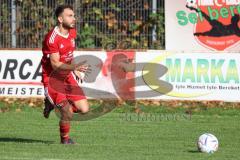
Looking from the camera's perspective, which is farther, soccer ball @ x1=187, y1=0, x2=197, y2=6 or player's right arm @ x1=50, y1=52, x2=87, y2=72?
soccer ball @ x1=187, y1=0, x2=197, y2=6

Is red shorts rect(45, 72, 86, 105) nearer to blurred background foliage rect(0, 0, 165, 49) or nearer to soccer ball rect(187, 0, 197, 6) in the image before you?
soccer ball rect(187, 0, 197, 6)

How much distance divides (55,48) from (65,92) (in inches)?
29.9

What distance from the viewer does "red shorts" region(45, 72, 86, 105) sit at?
1284cm

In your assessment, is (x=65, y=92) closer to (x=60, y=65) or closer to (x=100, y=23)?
(x=60, y=65)

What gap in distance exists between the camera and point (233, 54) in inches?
751

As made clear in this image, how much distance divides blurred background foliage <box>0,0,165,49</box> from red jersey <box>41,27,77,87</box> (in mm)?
8889

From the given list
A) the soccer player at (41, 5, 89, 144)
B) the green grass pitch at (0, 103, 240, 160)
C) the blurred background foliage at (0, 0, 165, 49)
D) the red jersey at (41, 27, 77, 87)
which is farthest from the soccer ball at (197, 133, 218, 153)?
the blurred background foliage at (0, 0, 165, 49)

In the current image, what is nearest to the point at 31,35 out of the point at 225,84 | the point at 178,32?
the point at 178,32

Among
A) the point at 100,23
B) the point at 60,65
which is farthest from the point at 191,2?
the point at 60,65

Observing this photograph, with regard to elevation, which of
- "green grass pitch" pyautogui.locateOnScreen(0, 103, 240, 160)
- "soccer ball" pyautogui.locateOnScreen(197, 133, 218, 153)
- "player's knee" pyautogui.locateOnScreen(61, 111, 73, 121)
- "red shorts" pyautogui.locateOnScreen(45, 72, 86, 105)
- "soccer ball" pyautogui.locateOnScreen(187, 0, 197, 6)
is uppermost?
"soccer ball" pyautogui.locateOnScreen(187, 0, 197, 6)

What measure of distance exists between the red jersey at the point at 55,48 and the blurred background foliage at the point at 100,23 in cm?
889

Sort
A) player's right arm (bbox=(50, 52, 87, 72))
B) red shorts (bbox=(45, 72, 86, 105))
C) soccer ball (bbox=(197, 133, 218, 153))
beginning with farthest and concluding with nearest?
1. red shorts (bbox=(45, 72, 86, 105))
2. player's right arm (bbox=(50, 52, 87, 72))
3. soccer ball (bbox=(197, 133, 218, 153))

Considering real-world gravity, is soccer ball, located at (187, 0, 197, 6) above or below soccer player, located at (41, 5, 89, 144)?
above

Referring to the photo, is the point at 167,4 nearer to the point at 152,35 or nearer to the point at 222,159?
the point at 152,35
